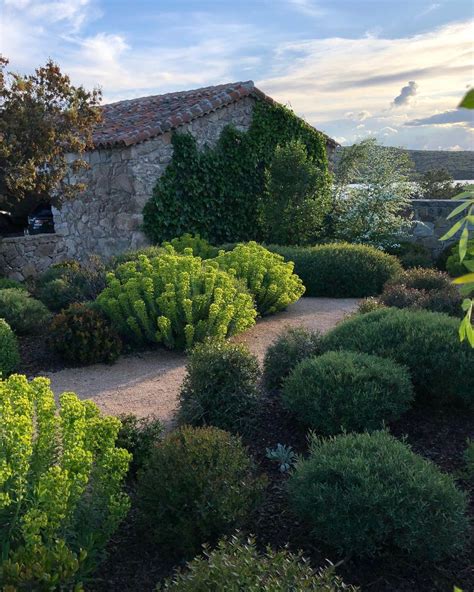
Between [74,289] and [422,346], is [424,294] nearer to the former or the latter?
[422,346]

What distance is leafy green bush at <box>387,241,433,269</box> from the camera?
13.1m

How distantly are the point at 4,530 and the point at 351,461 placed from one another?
1918 mm

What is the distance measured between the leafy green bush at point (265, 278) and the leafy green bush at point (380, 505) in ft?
17.5

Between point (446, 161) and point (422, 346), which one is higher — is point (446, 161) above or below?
above

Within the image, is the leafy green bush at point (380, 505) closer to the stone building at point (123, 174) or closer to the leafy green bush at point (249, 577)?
the leafy green bush at point (249, 577)

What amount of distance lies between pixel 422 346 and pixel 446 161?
109 feet

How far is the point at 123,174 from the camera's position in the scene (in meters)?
13.8

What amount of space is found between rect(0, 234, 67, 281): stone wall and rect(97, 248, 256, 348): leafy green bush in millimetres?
6691

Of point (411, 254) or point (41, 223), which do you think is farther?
point (41, 223)

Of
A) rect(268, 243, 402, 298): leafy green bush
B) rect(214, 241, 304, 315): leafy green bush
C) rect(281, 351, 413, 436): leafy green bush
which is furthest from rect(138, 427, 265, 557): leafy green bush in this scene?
rect(268, 243, 402, 298): leafy green bush

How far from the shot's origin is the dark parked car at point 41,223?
17.0 meters

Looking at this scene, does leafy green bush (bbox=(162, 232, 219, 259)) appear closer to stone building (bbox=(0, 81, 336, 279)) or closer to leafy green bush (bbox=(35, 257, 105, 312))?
stone building (bbox=(0, 81, 336, 279))

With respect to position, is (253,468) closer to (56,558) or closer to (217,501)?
(217,501)

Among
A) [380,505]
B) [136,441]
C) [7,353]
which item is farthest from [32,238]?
[380,505]
